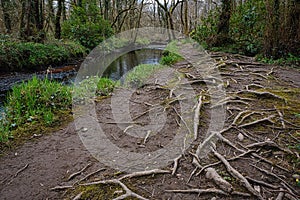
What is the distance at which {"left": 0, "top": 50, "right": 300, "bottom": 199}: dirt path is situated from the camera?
2.57m

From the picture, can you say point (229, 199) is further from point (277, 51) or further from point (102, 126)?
point (277, 51)

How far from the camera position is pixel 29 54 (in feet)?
36.5

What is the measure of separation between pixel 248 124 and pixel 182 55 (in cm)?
811

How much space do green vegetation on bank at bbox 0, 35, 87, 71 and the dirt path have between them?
7.49 meters

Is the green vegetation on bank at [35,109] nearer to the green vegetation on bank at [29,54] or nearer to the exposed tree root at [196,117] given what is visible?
the exposed tree root at [196,117]

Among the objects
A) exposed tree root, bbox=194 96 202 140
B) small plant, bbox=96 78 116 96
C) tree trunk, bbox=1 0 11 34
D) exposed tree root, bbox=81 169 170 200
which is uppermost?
tree trunk, bbox=1 0 11 34

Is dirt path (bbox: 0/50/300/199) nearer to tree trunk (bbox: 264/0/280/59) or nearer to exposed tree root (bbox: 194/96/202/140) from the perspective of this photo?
exposed tree root (bbox: 194/96/202/140)

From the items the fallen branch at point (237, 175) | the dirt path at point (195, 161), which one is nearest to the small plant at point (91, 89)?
the dirt path at point (195, 161)

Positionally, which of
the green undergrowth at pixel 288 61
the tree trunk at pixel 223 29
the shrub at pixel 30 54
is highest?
the tree trunk at pixel 223 29

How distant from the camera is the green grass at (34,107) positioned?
14.5 ft

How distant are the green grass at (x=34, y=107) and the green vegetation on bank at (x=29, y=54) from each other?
5.59 meters

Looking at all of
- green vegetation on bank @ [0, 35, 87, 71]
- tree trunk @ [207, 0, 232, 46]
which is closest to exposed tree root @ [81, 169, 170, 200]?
green vegetation on bank @ [0, 35, 87, 71]

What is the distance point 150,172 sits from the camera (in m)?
2.90

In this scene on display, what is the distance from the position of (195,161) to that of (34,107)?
3.80m
